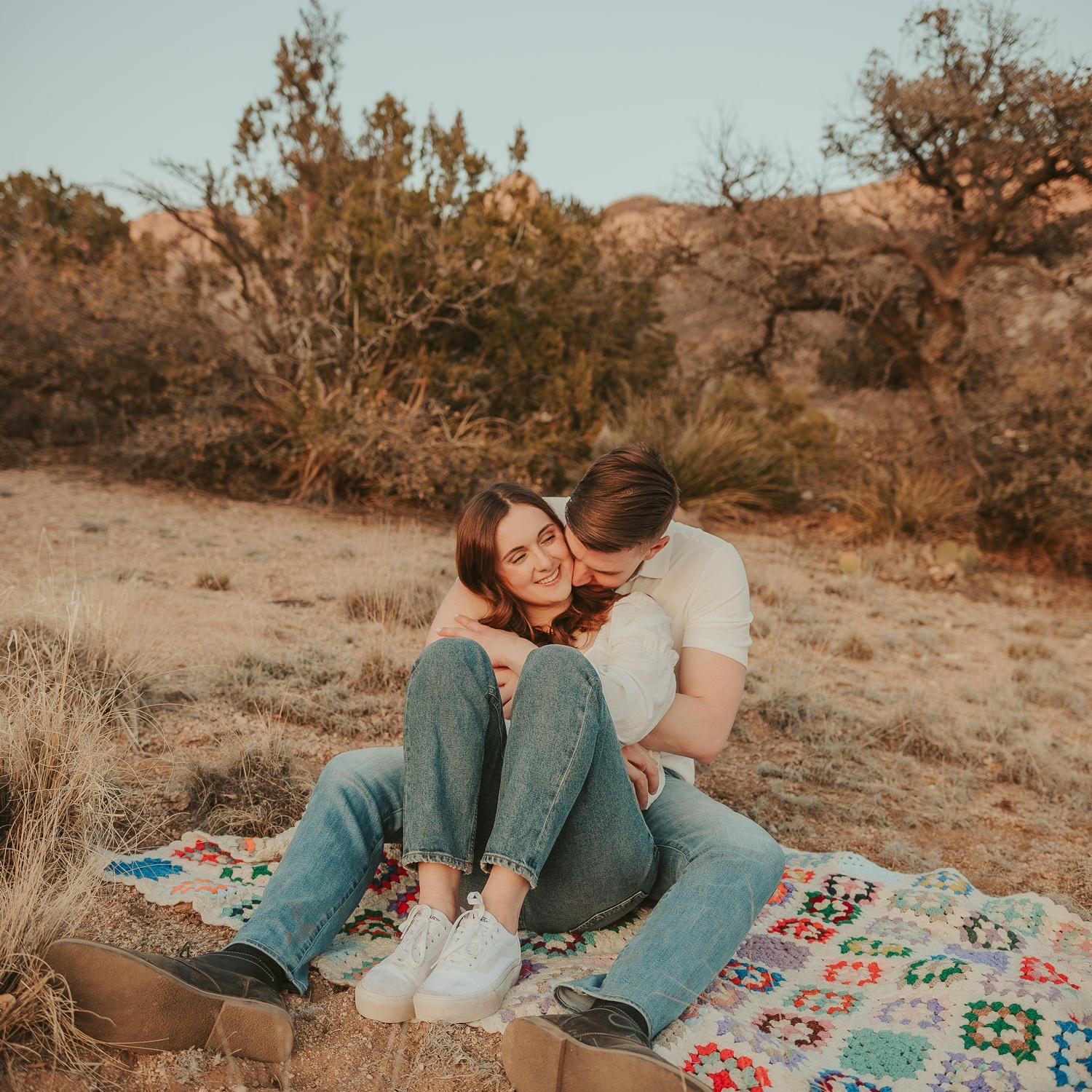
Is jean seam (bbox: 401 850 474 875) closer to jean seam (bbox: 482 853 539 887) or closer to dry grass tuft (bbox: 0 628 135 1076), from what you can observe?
jean seam (bbox: 482 853 539 887)

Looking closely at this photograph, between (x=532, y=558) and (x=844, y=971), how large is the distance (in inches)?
49.4

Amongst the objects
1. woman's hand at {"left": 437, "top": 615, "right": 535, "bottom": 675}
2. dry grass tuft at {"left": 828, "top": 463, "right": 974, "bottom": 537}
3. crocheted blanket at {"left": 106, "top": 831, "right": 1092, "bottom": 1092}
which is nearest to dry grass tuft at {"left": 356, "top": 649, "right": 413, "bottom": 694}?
crocheted blanket at {"left": 106, "top": 831, "right": 1092, "bottom": 1092}

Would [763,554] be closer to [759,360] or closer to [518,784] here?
[759,360]

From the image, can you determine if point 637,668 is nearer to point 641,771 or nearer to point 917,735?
point 641,771

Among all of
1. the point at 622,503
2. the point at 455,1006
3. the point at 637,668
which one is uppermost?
the point at 622,503

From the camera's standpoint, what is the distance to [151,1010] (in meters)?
1.74

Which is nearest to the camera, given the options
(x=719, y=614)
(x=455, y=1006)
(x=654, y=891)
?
(x=455, y=1006)

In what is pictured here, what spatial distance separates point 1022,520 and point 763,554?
2.82 m

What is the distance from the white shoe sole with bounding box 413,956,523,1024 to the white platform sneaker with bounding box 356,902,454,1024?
3cm

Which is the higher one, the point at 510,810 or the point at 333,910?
the point at 510,810

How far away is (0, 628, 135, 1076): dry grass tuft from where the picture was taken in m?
1.73

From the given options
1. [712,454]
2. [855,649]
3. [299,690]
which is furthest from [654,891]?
[712,454]

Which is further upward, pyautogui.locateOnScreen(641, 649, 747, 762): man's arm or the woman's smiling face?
the woman's smiling face

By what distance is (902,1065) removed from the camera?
1.87 meters
